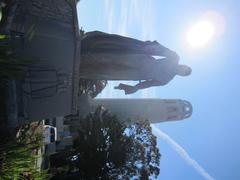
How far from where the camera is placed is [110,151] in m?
23.7

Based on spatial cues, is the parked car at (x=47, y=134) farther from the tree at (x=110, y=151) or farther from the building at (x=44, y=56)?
the building at (x=44, y=56)

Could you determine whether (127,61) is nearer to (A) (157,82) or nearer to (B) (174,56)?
(A) (157,82)

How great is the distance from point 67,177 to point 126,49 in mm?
16031

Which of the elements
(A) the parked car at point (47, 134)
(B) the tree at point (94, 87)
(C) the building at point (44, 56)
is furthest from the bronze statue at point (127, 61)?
(B) the tree at point (94, 87)

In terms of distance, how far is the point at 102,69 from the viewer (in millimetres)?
10297

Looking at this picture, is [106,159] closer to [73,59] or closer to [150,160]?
[150,160]

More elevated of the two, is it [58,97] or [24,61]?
[24,61]

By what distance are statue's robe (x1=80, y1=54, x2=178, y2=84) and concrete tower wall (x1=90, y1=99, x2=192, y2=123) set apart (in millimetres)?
30354

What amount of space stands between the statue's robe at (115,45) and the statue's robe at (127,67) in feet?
0.42

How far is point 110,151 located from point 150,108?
23.6 metres

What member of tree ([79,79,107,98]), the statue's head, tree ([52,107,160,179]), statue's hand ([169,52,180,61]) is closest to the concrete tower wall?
tree ([79,79,107,98])

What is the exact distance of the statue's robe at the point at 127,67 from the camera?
9.98 metres

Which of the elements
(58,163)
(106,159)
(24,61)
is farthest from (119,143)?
(24,61)

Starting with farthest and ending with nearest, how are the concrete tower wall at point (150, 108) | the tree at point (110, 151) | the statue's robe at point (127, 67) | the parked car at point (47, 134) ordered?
1. the concrete tower wall at point (150, 108)
2. the tree at point (110, 151)
3. the parked car at point (47, 134)
4. the statue's robe at point (127, 67)
